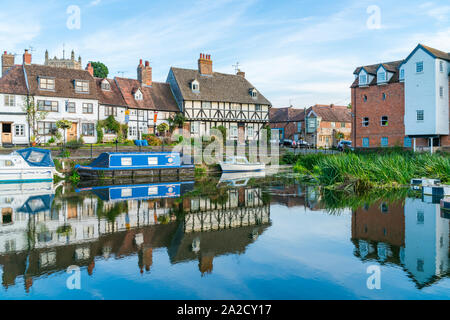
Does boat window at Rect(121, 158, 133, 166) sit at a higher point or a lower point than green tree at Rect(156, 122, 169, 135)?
lower

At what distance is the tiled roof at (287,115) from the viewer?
58.4 metres

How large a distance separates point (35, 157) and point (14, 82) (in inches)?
489

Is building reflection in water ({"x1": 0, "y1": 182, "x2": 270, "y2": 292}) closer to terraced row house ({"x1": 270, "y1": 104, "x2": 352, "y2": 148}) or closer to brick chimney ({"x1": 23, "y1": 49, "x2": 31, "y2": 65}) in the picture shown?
brick chimney ({"x1": 23, "y1": 49, "x2": 31, "y2": 65})

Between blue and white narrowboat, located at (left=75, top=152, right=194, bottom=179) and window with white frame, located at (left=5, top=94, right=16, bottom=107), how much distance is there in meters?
11.2

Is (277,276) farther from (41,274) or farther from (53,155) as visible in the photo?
(53,155)

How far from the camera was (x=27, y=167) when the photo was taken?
23.6 meters

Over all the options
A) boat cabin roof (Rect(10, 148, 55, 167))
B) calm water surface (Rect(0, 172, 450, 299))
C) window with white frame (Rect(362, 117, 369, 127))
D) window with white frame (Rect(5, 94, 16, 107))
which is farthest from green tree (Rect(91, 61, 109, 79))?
calm water surface (Rect(0, 172, 450, 299))

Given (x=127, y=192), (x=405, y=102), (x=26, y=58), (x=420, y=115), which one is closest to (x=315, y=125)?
(x=405, y=102)

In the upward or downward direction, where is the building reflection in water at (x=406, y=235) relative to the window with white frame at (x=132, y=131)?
downward

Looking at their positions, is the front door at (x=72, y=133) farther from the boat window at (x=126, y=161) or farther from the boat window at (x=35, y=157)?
the boat window at (x=126, y=161)

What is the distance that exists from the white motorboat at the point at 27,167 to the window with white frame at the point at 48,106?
9.97 meters

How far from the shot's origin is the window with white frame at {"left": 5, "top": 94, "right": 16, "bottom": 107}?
31897mm

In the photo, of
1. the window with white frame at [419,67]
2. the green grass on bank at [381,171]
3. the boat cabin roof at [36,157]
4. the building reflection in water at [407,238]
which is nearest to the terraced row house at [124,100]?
the boat cabin roof at [36,157]
